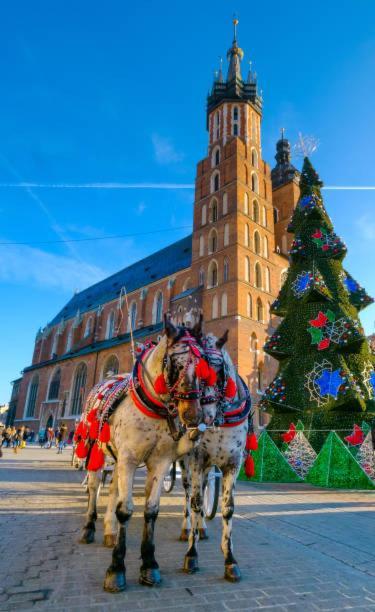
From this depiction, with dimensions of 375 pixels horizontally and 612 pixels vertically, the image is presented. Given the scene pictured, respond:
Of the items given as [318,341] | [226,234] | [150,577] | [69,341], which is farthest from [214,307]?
[69,341]

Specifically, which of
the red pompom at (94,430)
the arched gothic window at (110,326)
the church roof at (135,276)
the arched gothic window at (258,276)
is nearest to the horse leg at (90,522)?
the red pompom at (94,430)

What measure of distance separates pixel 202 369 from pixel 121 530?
1549 millimetres

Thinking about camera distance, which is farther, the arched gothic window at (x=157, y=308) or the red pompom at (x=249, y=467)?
the arched gothic window at (x=157, y=308)

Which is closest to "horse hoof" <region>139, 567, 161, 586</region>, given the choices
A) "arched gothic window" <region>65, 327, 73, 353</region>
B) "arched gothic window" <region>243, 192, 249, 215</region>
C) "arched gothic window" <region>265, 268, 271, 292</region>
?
"arched gothic window" <region>265, 268, 271, 292</region>

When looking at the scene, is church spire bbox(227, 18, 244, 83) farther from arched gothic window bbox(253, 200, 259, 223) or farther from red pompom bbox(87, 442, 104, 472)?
red pompom bbox(87, 442, 104, 472)

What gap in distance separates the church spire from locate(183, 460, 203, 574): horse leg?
4105 centimetres

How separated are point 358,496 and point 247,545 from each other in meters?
5.76

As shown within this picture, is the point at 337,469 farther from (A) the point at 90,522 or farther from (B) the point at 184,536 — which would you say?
(A) the point at 90,522

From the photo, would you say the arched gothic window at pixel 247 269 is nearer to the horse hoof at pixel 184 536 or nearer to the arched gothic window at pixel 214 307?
the arched gothic window at pixel 214 307

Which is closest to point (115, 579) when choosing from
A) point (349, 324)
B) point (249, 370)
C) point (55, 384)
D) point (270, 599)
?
point (270, 599)

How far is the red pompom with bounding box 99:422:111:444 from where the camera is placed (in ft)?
12.1

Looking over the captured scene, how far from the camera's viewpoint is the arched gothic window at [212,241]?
28844mm

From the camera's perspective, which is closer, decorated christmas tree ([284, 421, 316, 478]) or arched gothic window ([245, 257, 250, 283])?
decorated christmas tree ([284, 421, 316, 478])

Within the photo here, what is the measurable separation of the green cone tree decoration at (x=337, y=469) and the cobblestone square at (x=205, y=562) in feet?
9.96
